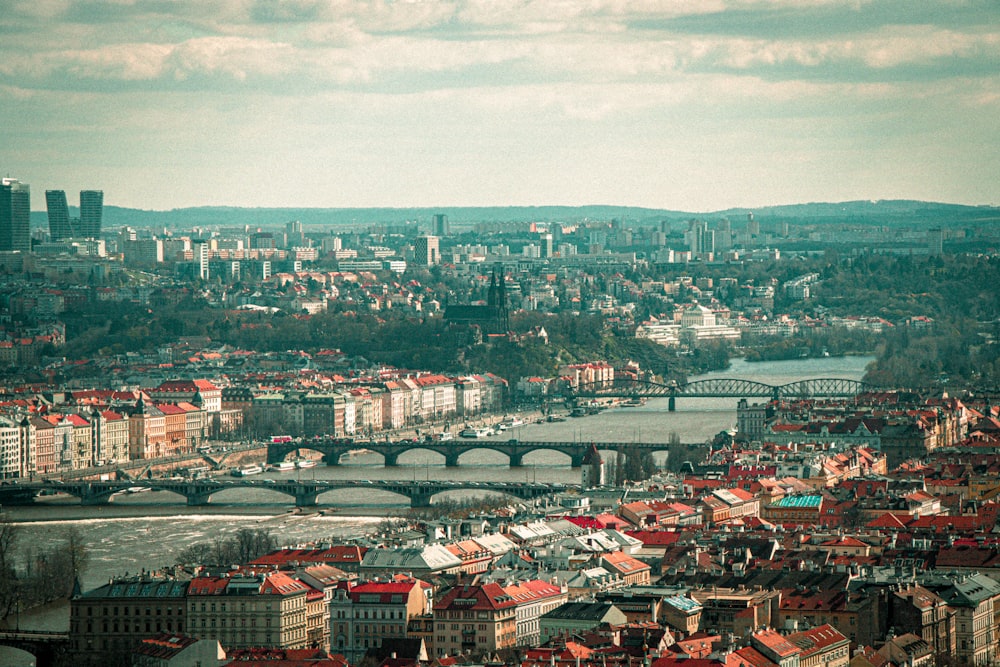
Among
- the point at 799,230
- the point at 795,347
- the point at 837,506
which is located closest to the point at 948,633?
the point at 837,506

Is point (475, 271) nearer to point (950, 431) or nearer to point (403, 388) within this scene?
point (403, 388)

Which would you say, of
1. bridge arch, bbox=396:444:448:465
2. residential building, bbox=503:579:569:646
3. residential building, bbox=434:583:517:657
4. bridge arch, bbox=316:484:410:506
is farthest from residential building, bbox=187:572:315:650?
bridge arch, bbox=396:444:448:465

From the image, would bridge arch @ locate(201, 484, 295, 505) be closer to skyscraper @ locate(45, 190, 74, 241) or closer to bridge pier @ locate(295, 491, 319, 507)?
bridge pier @ locate(295, 491, 319, 507)

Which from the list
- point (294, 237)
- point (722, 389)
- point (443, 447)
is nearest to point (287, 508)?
point (443, 447)

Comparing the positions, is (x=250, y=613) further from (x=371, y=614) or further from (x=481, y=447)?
(x=481, y=447)

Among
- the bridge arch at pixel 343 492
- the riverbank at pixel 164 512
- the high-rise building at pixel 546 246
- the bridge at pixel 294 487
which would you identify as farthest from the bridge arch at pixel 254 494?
the high-rise building at pixel 546 246
